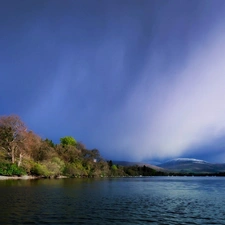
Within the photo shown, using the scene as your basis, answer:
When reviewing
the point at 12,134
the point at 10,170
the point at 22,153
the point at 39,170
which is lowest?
the point at 10,170

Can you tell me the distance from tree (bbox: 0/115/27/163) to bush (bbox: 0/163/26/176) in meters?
4.78

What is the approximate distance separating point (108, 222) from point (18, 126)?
94752 mm

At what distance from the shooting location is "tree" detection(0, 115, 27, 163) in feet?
361

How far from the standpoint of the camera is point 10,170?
106 metres

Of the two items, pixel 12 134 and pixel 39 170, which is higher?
pixel 12 134

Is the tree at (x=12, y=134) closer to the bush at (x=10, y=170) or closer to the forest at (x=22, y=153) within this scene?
the forest at (x=22, y=153)

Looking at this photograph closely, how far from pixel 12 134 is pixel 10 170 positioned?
1474 centimetres

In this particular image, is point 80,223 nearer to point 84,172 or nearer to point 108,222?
point 108,222

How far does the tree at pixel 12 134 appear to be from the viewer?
4328 inches

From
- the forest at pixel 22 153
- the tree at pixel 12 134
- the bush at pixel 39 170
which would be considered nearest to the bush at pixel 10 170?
the forest at pixel 22 153

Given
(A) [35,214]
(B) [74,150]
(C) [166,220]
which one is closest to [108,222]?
(C) [166,220]

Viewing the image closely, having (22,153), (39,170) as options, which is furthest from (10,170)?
(39,170)

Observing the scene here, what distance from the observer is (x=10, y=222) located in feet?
76.5

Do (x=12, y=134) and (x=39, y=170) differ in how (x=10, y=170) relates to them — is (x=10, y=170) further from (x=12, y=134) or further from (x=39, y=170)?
(x=39, y=170)
